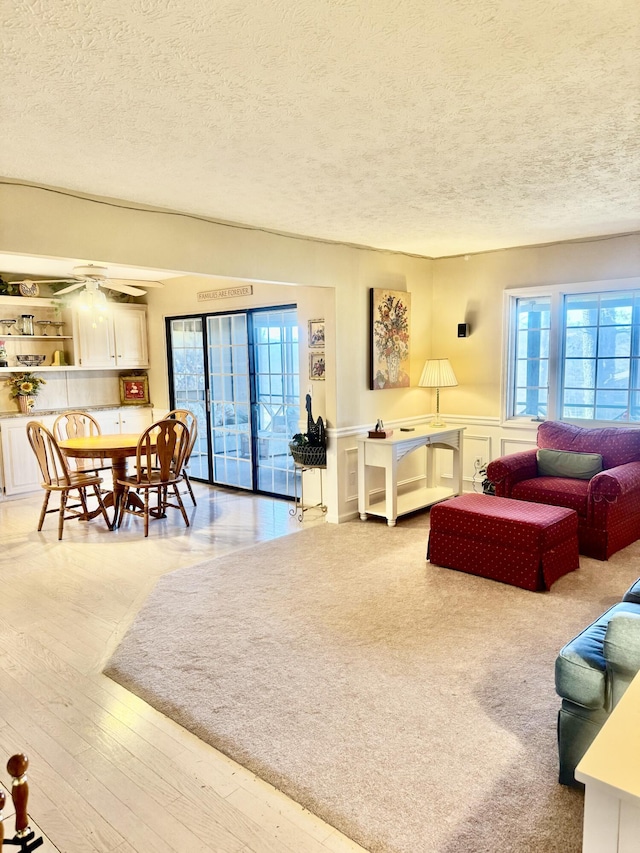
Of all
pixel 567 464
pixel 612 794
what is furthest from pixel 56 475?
pixel 612 794

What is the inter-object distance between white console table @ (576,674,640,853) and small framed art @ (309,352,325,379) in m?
4.52

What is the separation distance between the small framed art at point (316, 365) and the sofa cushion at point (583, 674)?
379 centimetres

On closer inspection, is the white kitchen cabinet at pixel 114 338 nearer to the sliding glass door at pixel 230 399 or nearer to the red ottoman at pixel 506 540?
the sliding glass door at pixel 230 399

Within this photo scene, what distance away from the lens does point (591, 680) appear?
6.18 feet

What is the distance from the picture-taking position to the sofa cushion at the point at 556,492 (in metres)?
4.32

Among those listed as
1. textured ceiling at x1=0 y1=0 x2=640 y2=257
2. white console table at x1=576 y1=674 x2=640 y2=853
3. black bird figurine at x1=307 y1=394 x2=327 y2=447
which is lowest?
white console table at x1=576 y1=674 x2=640 y2=853

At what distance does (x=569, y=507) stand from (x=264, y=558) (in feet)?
7.63

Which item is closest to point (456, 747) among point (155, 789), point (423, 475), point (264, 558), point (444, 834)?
point (444, 834)

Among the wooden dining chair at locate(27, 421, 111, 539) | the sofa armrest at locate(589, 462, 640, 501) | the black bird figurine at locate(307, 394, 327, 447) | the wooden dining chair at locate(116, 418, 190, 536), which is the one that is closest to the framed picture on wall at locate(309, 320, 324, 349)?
the black bird figurine at locate(307, 394, 327, 447)

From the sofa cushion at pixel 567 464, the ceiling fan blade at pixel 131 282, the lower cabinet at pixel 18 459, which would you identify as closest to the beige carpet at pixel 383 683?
the sofa cushion at pixel 567 464

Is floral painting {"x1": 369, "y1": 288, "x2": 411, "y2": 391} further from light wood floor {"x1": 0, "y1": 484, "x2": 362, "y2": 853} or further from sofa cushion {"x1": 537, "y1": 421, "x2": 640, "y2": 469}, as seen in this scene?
light wood floor {"x1": 0, "y1": 484, "x2": 362, "y2": 853}

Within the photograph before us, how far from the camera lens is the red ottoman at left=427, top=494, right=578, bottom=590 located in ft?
12.0

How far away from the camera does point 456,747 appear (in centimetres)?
222

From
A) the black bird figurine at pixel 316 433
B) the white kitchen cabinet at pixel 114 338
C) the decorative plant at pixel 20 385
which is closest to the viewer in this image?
the black bird figurine at pixel 316 433
